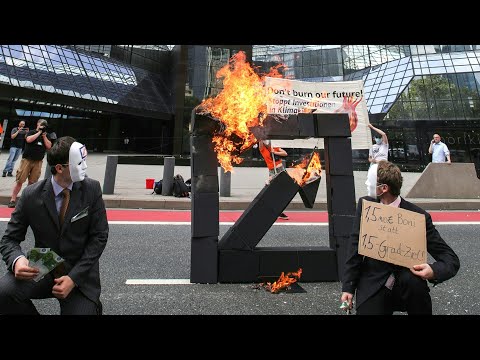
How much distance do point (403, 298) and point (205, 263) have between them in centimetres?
239

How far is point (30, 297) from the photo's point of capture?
95.2 inches

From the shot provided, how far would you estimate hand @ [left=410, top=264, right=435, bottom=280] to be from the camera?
2334 millimetres

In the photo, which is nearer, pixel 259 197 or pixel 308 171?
pixel 259 197

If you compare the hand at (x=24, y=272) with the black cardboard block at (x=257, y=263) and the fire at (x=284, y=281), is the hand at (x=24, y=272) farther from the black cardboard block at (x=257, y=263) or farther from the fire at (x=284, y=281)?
the fire at (x=284, y=281)

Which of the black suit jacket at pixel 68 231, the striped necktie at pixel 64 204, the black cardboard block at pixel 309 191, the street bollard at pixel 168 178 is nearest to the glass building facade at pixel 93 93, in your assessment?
the street bollard at pixel 168 178

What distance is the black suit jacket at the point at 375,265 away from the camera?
8.09 feet

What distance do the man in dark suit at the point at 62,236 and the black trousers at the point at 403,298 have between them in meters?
1.96

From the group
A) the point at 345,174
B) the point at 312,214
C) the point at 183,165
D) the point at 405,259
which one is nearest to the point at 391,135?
the point at 183,165

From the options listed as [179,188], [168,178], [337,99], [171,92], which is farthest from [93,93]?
[337,99]

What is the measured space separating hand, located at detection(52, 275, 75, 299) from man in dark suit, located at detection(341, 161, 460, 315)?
74.6 inches

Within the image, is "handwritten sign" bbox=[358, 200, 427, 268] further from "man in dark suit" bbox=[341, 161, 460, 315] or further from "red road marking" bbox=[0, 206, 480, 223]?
"red road marking" bbox=[0, 206, 480, 223]

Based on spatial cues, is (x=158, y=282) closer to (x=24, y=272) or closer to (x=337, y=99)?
(x=24, y=272)
